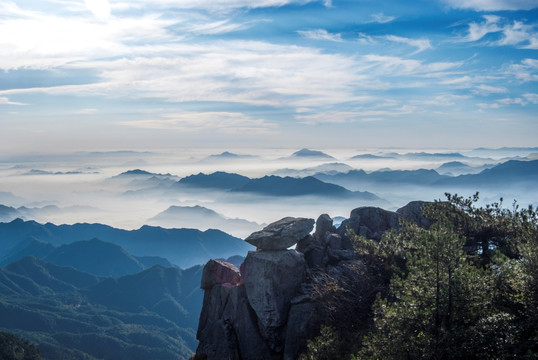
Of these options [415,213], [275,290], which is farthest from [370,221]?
[275,290]

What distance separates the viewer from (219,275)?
1662 inches

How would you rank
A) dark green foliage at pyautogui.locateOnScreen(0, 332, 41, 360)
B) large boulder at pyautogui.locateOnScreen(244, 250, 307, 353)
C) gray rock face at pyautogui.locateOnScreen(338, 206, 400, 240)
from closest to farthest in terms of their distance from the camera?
large boulder at pyautogui.locateOnScreen(244, 250, 307, 353) → gray rock face at pyautogui.locateOnScreen(338, 206, 400, 240) → dark green foliage at pyautogui.locateOnScreen(0, 332, 41, 360)

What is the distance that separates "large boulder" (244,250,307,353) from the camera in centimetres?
3519

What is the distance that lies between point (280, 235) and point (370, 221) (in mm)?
10921

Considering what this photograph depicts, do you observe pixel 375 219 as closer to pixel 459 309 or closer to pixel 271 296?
pixel 271 296

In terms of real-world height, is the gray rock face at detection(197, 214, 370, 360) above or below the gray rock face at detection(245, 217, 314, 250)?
below

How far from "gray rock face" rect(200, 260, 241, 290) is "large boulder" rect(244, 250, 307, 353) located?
10.1 ft

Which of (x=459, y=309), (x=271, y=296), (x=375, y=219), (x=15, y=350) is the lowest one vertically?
(x=15, y=350)

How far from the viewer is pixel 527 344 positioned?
15.8m

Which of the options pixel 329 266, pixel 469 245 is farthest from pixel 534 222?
pixel 329 266

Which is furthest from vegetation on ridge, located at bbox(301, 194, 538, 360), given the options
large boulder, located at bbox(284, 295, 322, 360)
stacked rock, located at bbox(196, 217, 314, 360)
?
stacked rock, located at bbox(196, 217, 314, 360)

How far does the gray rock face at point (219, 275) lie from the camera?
41.1m

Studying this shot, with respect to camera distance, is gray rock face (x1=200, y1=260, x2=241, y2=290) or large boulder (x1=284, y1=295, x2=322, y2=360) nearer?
large boulder (x1=284, y1=295, x2=322, y2=360)

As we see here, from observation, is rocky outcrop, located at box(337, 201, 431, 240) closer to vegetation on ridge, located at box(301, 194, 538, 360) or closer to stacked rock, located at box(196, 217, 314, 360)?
stacked rock, located at box(196, 217, 314, 360)
